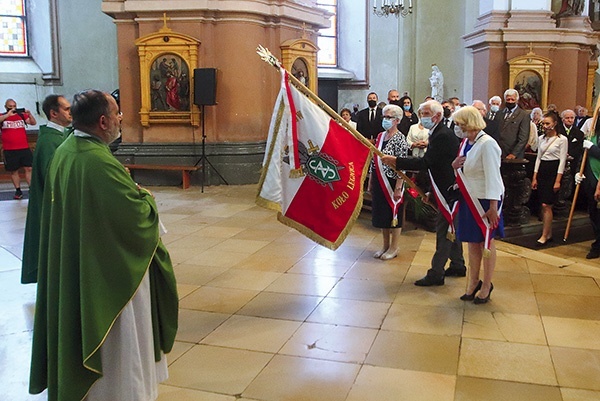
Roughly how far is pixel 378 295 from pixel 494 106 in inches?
198

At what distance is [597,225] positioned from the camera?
7324 millimetres

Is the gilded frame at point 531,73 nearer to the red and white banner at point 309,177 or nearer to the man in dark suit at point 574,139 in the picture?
the man in dark suit at point 574,139

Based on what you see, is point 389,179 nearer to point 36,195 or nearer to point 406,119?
point 36,195

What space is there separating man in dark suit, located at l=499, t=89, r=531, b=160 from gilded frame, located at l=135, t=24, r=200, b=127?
6.05 m

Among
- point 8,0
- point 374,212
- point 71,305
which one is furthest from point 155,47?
point 71,305

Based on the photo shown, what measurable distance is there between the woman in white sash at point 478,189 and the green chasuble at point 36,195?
319cm

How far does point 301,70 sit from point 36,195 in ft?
29.2

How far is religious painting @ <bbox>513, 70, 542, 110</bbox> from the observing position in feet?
46.9

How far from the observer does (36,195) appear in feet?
15.8

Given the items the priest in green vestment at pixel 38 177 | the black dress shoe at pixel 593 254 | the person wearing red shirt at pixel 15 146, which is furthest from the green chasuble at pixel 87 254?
the person wearing red shirt at pixel 15 146

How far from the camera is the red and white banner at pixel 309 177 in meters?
4.94

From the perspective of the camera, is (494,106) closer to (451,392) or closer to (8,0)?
(451,392)

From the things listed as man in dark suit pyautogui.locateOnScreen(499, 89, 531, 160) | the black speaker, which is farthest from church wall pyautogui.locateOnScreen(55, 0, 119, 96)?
man in dark suit pyautogui.locateOnScreen(499, 89, 531, 160)

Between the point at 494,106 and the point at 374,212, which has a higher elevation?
the point at 494,106
